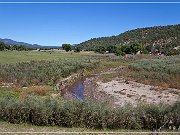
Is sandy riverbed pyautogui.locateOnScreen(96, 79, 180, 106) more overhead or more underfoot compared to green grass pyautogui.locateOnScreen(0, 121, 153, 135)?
more underfoot

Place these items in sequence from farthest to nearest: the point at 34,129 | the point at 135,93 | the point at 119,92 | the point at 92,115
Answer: the point at 119,92 → the point at 135,93 → the point at 92,115 → the point at 34,129

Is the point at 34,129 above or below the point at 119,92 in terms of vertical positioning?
above

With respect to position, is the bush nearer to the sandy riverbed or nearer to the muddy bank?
the muddy bank

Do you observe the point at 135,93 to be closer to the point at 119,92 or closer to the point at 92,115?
the point at 119,92

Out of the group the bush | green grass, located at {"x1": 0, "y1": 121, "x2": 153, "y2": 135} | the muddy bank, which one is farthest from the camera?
the muddy bank

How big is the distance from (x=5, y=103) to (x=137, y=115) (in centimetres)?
742

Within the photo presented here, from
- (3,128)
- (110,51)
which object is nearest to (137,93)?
(3,128)

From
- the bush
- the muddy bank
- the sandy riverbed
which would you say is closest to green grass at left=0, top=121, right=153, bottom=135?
the bush

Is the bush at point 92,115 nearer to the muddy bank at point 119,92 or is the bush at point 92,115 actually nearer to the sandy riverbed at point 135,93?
the muddy bank at point 119,92

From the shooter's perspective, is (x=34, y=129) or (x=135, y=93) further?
(x=135, y=93)

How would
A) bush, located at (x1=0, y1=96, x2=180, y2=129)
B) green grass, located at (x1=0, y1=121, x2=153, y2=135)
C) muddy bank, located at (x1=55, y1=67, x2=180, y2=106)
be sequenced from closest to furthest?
green grass, located at (x1=0, y1=121, x2=153, y2=135)
bush, located at (x1=0, y1=96, x2=180, y2=129)
muddy bank, located at (x1=55, y1=67, x2=180, y2=106)

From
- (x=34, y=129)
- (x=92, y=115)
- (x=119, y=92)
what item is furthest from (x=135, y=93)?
(x=34, y=129)

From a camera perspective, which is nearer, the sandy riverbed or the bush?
the bush

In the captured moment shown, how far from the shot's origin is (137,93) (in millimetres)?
42031
